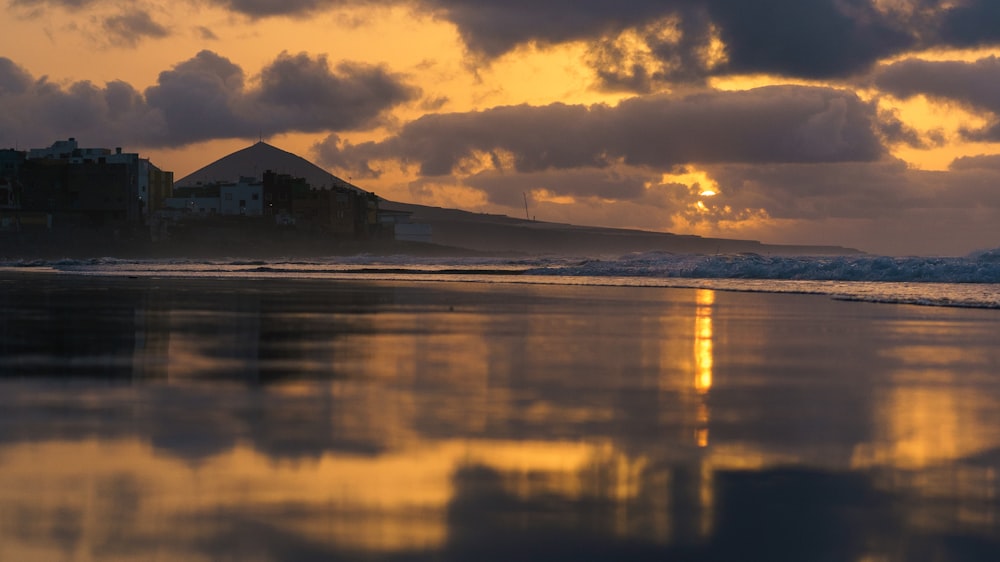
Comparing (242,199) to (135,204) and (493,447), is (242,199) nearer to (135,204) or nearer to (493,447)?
(135,204)

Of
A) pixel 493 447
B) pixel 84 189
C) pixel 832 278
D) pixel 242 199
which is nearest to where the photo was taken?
pixel 493 447

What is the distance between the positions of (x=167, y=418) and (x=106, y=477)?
8.80 feet

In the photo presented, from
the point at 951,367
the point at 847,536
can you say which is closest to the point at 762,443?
the point at 847,536

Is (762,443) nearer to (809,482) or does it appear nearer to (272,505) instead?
(809,482)

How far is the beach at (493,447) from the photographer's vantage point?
6793 mm

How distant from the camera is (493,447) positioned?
377 inches

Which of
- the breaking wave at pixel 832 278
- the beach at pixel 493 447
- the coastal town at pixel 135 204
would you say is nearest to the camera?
the beach at pixel 493 447

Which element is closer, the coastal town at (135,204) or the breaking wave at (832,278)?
the breaking wave at (832,278)

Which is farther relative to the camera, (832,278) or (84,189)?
(84,189)

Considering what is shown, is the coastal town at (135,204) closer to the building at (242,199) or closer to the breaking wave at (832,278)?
the building at (242,199)

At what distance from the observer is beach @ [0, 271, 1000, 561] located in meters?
6.79

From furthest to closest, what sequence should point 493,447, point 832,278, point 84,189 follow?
point 84,189 < point 832,278 < point 493,447

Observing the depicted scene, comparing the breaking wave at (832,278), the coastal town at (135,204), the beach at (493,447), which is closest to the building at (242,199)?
the coastal town at (135,204)

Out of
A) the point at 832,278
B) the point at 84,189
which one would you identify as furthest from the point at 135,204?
the point at 832,278
